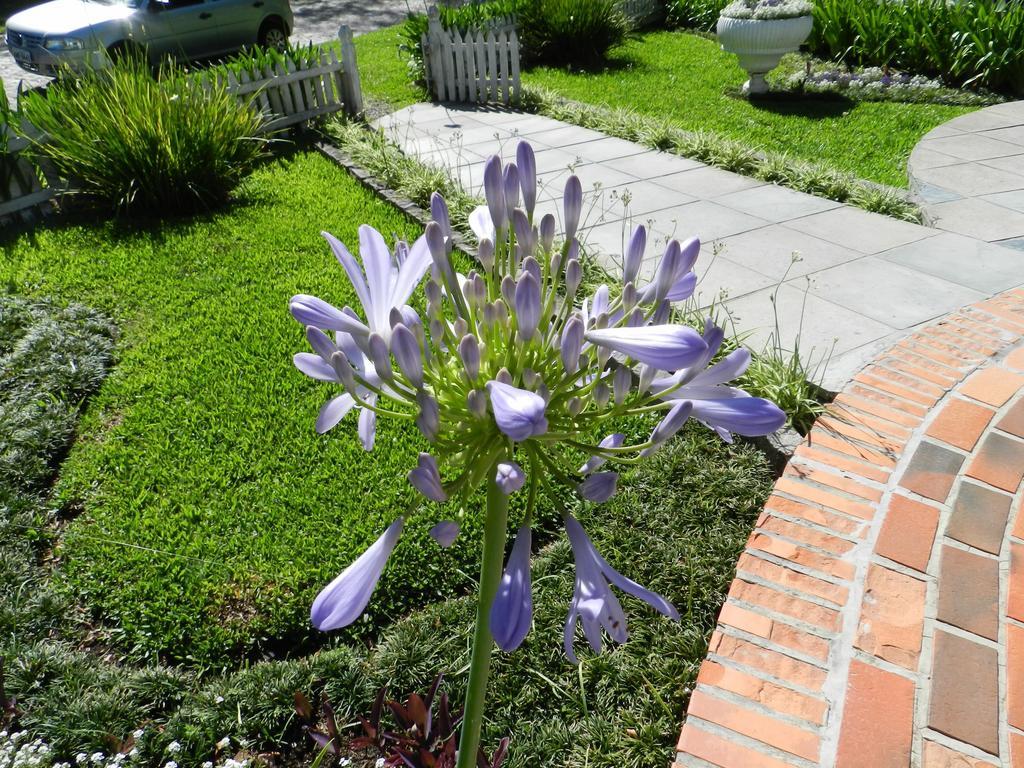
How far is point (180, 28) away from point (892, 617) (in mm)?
12107

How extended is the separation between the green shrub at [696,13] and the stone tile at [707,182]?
8409 mm

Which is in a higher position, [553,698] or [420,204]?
[420,204]

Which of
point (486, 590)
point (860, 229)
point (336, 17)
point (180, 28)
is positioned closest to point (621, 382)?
point (486, 590)

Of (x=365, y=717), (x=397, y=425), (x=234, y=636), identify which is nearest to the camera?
(x=365, y=717)

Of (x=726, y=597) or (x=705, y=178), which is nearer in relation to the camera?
(x=726, y=597)

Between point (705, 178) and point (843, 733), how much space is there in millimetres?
5648

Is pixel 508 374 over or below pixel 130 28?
below

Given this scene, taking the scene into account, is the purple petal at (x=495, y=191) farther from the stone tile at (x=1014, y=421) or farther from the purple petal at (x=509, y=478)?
the stone tile at (x=1014, y=421)

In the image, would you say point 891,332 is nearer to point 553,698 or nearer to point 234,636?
point 553,698

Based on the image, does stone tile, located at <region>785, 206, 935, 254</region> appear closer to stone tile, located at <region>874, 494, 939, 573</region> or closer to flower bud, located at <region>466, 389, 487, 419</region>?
stone tile, located at <region>874, 494, 939, 573</region>

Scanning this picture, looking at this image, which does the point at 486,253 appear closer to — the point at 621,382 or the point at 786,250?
the point at 621,382

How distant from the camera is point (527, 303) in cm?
109

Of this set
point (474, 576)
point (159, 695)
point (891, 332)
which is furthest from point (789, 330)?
point (159, 695)

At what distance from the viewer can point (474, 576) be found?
3.04 metres
